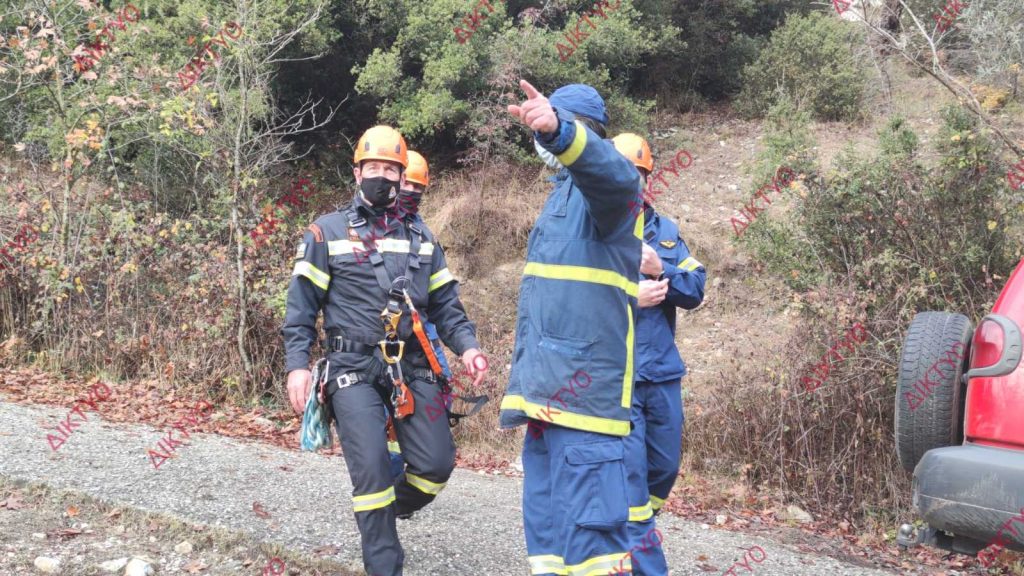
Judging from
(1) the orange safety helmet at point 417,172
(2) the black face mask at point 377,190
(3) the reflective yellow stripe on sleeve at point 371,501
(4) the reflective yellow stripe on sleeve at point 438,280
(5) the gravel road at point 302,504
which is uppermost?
(1) the orange safety helmet at point 417,172

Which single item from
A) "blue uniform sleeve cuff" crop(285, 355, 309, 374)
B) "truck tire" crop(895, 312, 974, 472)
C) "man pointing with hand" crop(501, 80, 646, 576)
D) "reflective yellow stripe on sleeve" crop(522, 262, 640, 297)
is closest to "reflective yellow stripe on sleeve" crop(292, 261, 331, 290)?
"blue uniform sleeve cuff" crop(285, 355, 309, 374)

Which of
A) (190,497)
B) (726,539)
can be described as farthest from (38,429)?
(726,539)

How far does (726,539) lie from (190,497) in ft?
11.2

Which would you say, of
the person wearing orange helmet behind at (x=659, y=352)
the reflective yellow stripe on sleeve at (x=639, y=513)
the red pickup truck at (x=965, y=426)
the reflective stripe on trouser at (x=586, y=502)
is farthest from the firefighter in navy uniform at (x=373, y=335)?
the red pickup truck at (x=965, y=426)

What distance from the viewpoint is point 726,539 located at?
5422 millimetres

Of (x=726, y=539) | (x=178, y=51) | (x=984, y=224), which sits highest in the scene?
(x=178, y=51)

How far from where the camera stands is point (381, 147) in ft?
13.5

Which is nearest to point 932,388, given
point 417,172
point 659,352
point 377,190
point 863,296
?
point 659,352

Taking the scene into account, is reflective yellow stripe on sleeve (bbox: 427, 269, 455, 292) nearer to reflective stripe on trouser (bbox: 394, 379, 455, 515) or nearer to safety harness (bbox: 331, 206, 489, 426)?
safety harness (bbox: 331, 206, 489, 426)

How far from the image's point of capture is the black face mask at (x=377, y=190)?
13.4ft

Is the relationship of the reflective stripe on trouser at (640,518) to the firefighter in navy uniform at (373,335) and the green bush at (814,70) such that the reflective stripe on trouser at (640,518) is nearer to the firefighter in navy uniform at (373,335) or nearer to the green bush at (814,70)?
the firefighter in navy uniform at (373,335)

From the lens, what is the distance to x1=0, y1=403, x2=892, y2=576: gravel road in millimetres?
4556

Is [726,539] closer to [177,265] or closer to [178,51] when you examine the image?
[177,265]

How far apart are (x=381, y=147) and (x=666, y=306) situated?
164 cm
